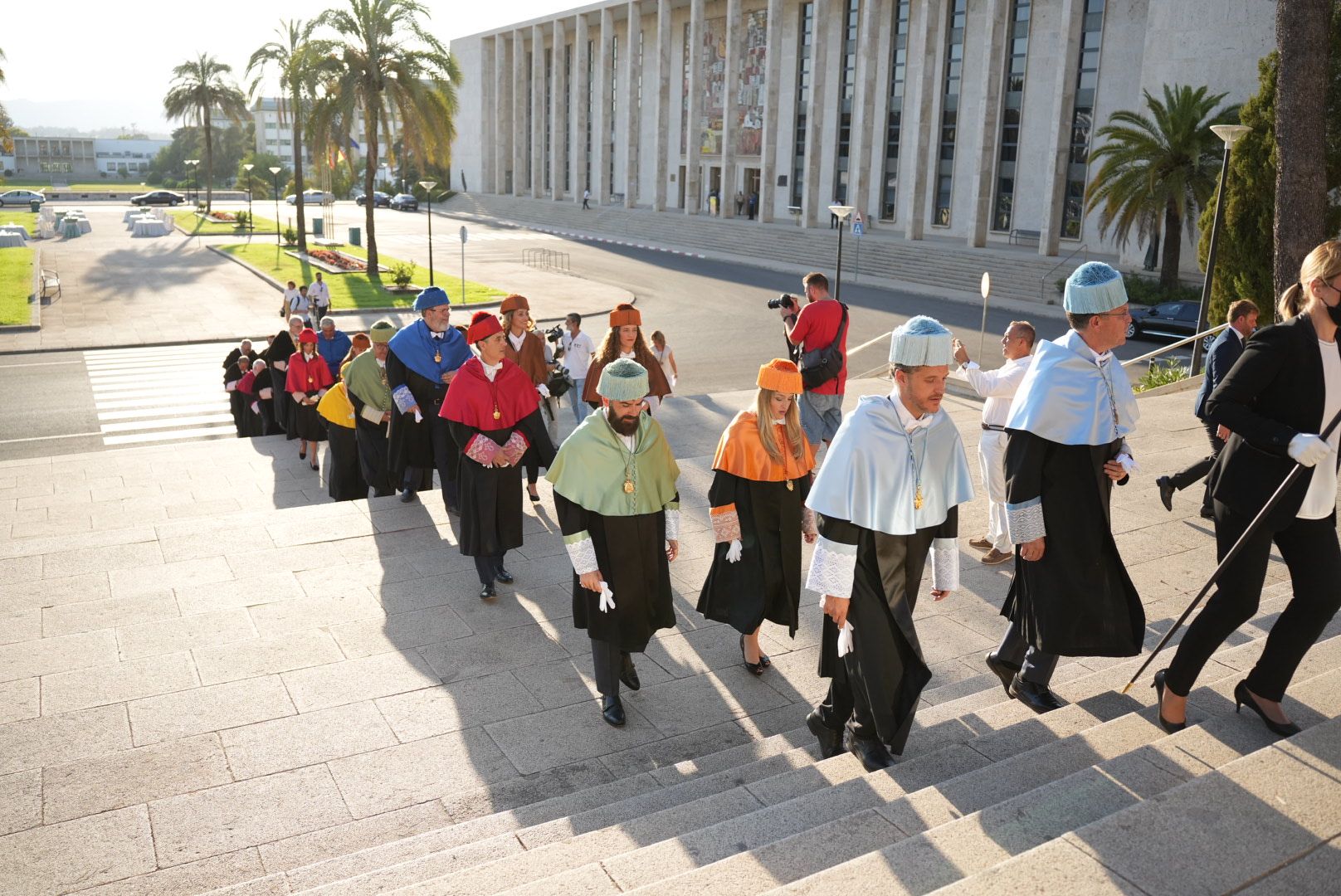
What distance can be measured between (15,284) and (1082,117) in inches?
1382

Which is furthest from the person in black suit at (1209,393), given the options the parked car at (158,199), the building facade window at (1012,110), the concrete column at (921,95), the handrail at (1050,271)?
the parked car at (158,199)

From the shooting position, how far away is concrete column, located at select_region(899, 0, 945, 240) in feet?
137

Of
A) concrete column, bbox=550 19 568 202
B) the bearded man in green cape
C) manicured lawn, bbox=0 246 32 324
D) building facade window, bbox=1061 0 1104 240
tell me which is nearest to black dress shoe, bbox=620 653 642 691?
the bearded man in green cape

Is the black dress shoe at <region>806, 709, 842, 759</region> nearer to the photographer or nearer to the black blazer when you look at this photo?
the black blazer

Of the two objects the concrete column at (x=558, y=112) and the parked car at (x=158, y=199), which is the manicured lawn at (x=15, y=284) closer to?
the concrete column at (x=558, y=112)

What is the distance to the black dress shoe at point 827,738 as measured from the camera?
16.5ft

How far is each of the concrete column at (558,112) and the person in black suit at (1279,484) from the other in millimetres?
66110

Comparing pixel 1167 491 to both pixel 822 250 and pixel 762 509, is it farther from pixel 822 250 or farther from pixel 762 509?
pixel 822 250

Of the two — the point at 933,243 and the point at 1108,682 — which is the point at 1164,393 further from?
the point at 933,243

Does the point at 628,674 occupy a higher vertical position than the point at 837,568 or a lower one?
lower

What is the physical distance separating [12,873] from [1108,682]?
5.06m

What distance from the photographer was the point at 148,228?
52406 millimetres

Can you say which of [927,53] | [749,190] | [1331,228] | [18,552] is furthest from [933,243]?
[18,552]

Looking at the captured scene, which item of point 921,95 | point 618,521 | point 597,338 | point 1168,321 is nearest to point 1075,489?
point 618,521
